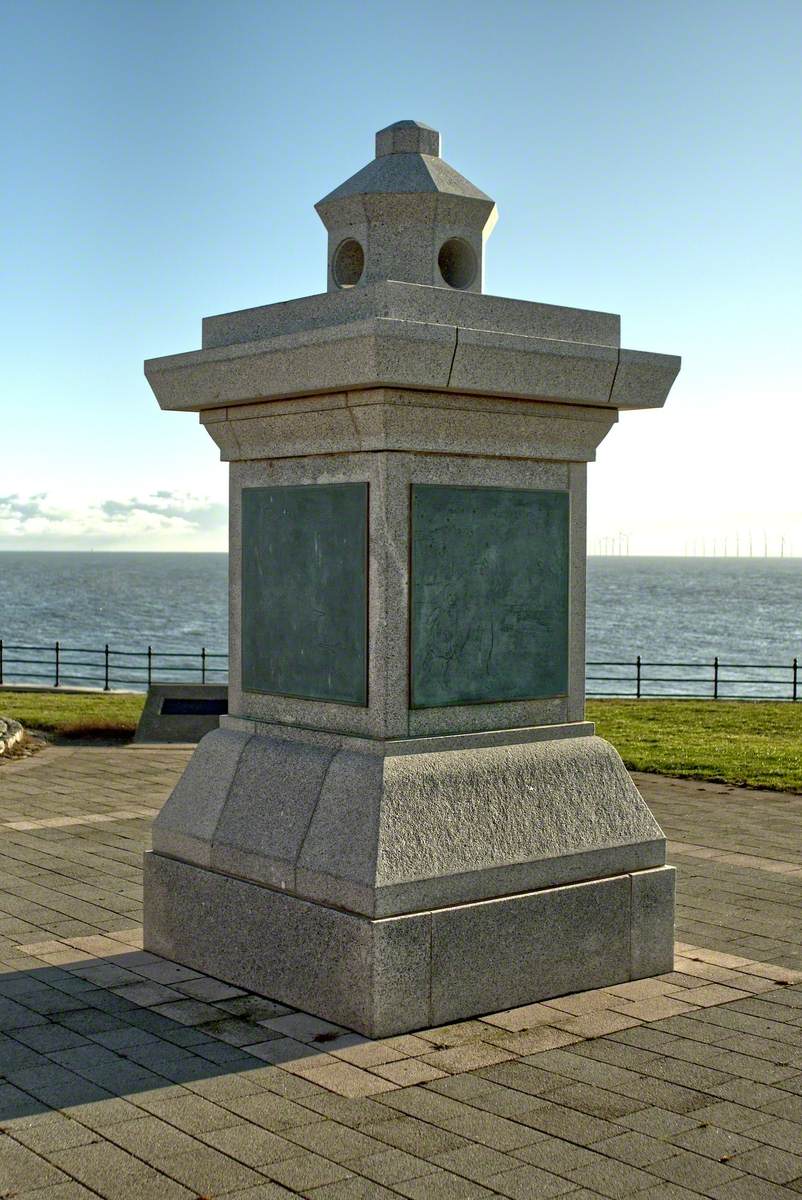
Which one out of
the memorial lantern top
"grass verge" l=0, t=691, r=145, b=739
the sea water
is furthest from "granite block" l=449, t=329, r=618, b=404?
the sea water

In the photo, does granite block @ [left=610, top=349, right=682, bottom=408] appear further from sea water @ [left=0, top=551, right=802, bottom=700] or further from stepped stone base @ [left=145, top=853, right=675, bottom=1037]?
sea water @ [left=0, top=551, right=802, bottom=700]

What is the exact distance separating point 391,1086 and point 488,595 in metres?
2.45

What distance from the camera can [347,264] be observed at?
22.4ft

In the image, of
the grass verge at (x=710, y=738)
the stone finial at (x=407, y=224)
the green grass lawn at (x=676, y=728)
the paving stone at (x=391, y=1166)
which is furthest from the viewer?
the green grass lawn at (x=676, y=728)

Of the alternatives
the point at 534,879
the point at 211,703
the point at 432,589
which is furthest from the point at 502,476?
the point at 211,703

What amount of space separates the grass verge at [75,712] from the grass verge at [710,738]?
20.5 ft

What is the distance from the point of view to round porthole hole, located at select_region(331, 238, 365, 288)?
677cm

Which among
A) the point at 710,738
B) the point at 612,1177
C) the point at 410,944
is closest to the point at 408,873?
the point at 410,944

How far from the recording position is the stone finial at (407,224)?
654cm

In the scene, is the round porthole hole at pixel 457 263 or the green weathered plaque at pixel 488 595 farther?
the round porthole hole at pixel 457 263

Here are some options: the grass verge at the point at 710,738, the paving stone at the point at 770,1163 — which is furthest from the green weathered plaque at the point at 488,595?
the grass verge at the point at 710,738

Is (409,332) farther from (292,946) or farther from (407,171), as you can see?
(292,946)

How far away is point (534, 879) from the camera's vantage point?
21.0 ft

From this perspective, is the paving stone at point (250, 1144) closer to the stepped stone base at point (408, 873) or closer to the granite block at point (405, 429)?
the stepped stone base at point (408, 873)
